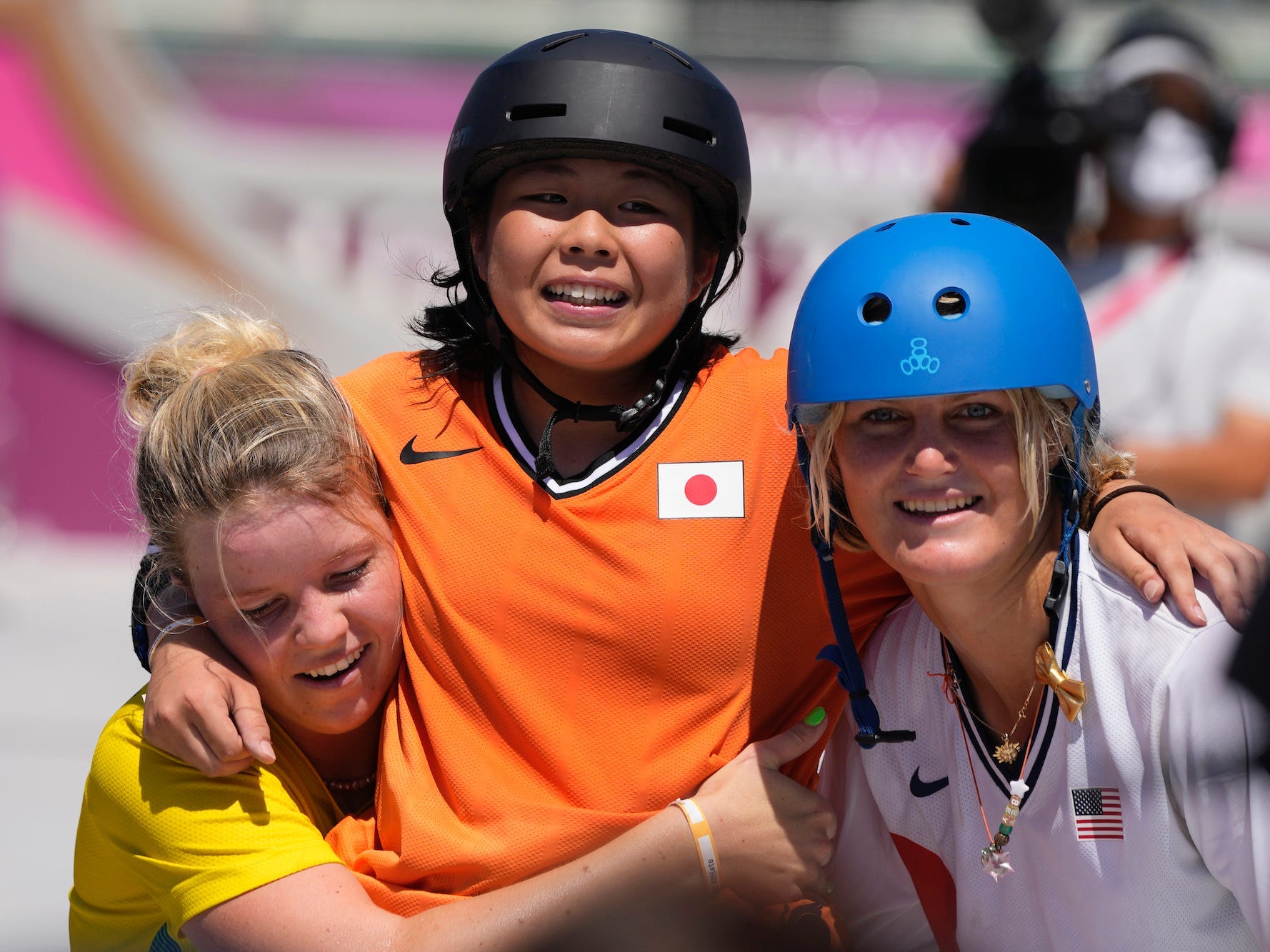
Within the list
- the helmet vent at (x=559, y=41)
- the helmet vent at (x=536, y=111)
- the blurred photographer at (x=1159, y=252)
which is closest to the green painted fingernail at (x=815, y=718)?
the helmet vent at (x=536, y=111)

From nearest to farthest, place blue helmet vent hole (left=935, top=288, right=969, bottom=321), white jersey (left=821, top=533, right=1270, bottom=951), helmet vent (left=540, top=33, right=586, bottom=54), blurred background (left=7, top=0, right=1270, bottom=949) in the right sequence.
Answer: white jersey (left=821, top=533, right=1270, bottom=951)
blue helmet vent hole (left=935, top=288, right=969, bottom=321)
helmet vent (left=540, top=33, right=586, bottom=54)
blurred background (left=7, top=0, right=1270, bottom=949)

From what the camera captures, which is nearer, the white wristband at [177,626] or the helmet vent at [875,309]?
the helmet vent at [875,309]

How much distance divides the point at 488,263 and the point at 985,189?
368 cm

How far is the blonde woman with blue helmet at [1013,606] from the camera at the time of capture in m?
2.10

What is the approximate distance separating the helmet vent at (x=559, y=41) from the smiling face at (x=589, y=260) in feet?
0.98

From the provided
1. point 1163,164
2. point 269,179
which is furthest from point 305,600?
point 269,179

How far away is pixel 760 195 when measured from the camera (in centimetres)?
834

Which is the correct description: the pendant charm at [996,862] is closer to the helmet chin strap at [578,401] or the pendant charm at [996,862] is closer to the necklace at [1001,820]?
the necklace at [1001,820]

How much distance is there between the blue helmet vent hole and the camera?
2219mm

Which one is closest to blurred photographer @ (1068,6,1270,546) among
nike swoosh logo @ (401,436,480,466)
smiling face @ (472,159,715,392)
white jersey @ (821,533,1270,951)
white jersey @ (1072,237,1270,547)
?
white jersey @ (1072,237,1270,547)

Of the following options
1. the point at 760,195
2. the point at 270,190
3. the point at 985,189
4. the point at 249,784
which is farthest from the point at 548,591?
the point at 270,190

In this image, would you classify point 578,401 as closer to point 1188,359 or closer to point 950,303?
point 950,303

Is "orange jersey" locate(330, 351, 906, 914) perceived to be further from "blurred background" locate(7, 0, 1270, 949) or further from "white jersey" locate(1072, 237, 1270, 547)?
"blurred background" locate(7, 0, 1270, 949)

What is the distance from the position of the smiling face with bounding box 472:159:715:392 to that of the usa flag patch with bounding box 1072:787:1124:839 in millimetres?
1208
